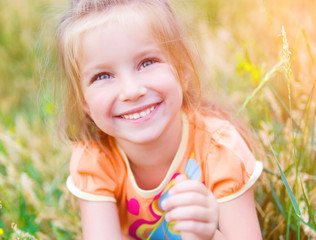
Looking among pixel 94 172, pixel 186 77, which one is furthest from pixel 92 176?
pixel 186 77

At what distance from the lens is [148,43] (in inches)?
56.8

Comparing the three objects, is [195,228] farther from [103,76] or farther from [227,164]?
[103,76]

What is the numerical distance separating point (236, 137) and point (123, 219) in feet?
2.01

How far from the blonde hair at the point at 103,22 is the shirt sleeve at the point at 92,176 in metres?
0.10

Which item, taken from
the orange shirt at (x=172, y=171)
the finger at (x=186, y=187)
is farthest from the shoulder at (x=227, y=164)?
the finger at (x=186, y=187)

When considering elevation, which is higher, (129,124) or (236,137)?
(129,124)

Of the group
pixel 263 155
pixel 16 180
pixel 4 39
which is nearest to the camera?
pixel 263 155

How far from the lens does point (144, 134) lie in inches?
58.0

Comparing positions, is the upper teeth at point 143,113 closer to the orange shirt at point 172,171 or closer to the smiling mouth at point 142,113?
the smiling mouth at point 142,113

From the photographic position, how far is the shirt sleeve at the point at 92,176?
164 cm

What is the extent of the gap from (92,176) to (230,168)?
54 centimetres

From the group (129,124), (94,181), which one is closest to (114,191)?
(94,181)

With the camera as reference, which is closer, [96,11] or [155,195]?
[96,11]

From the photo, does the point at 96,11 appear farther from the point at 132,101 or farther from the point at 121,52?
the point at 132,101
